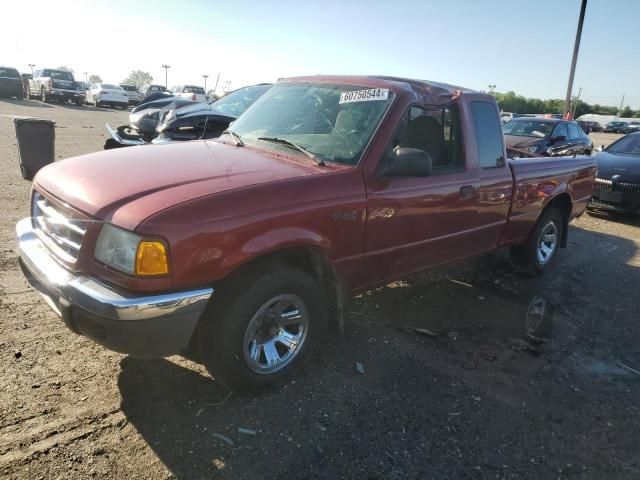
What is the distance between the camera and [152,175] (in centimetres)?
286

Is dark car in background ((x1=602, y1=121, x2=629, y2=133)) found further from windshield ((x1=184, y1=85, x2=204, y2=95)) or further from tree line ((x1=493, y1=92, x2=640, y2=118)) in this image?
windshield ((x1=184, y1=85, x2=204, y2=95))

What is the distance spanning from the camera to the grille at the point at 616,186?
870cm

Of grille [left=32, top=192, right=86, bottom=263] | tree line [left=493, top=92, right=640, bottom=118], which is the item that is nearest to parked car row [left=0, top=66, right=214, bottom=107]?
grille [left=32, top=192, right=86, bottom=263]

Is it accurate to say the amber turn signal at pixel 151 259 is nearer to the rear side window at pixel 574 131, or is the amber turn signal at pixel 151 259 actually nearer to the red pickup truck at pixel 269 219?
the red pickup truck at pixel 269 219

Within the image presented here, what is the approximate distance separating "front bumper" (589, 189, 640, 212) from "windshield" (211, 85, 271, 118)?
20.6 feet

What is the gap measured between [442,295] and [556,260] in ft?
8.00

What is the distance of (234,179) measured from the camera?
2834 mm

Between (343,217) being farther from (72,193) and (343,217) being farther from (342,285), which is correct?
(72,193)

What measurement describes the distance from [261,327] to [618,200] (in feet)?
27.2

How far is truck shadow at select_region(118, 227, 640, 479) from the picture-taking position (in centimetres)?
258

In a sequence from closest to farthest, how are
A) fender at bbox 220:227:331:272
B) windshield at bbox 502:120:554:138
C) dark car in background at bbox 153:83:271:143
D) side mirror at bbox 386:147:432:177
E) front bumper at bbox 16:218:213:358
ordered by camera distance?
front bumper at bbox 16:218:213:358 → fender at bbox 220:227:331:272 → side mirror at bbox 386:147:432:177 → dark car in background at bbox 153:83:271:143 → windshield at bbox 502:120:554:138

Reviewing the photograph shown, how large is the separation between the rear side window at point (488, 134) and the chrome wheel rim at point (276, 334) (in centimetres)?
223

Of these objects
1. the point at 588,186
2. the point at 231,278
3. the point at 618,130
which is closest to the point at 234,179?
the point at 231,278

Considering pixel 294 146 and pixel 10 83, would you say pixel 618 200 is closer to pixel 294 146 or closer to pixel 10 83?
pixel 294 146
